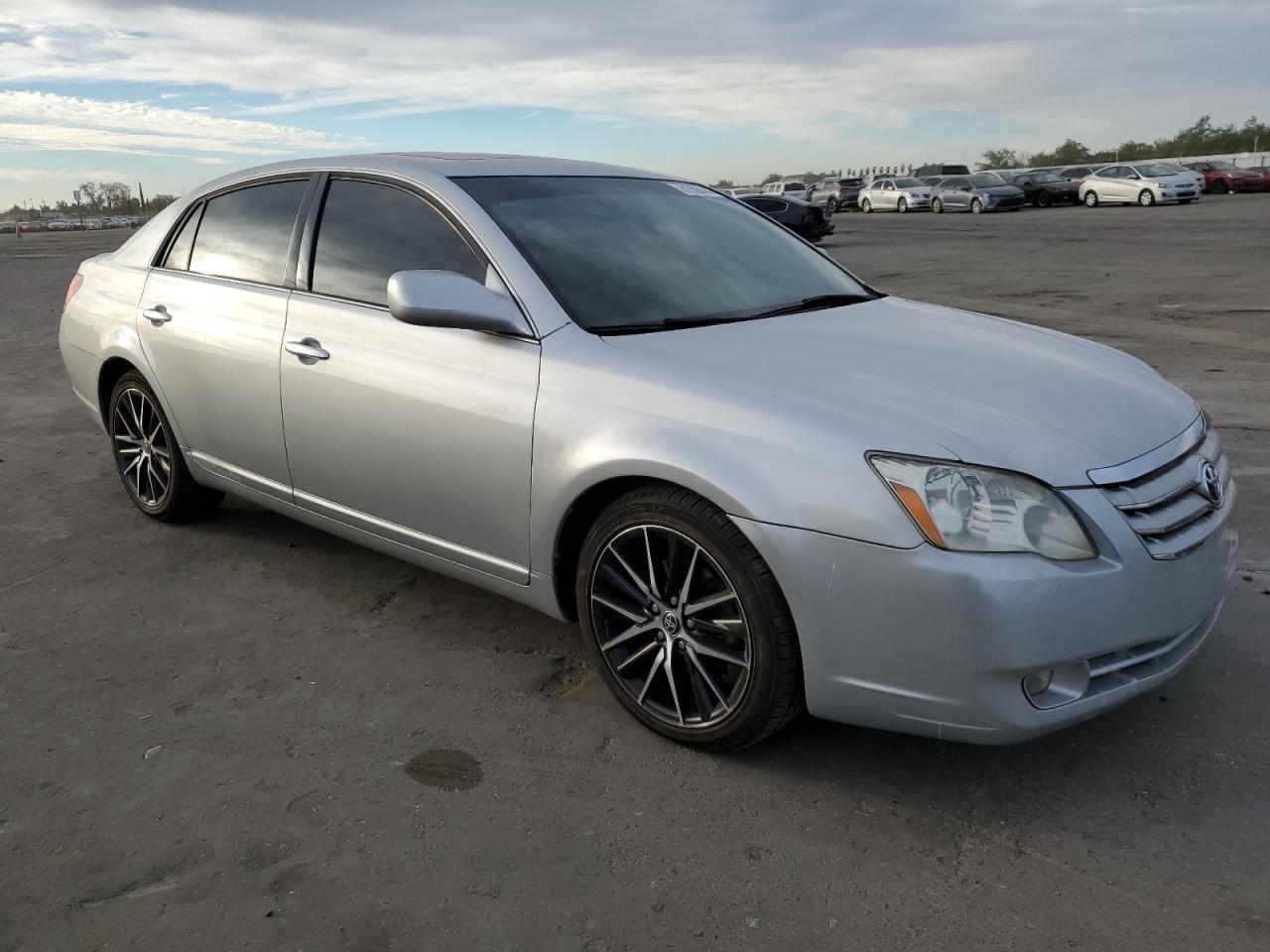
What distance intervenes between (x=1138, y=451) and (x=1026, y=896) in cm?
116

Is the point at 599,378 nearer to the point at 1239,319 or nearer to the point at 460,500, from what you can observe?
the point at 460,500

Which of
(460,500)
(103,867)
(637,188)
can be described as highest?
(637,188)

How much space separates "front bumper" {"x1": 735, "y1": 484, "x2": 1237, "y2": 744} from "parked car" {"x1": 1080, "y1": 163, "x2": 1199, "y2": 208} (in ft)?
125

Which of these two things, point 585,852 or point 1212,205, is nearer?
point 585,852

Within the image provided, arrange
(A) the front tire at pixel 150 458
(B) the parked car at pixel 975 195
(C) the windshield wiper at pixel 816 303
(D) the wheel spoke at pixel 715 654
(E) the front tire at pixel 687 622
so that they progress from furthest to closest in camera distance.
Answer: (B) the parked car at pixel 975 195
(A) the front tire at pixel 150 458
(C) the windshield wiper at pixel 816 303
(D) the wheel spoke at pixel 715 654
(E) the front tire at pixel 687 622

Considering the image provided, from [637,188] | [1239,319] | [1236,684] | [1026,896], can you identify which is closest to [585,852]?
[1026,896]

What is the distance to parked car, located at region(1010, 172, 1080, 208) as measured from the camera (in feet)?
132

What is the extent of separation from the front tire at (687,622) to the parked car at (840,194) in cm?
4699

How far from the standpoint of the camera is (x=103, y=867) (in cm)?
262

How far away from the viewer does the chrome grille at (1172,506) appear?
2676 millimetres

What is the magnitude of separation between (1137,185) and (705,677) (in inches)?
1529

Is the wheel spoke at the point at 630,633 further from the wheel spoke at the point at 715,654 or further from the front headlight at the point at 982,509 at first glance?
the front headlight at the point at 982,509

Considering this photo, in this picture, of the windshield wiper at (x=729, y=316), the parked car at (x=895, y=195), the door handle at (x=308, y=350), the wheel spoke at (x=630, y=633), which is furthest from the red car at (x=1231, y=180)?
the wheel spoke at (x=630, y=633)

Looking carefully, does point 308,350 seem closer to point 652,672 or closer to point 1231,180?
point 652,672
